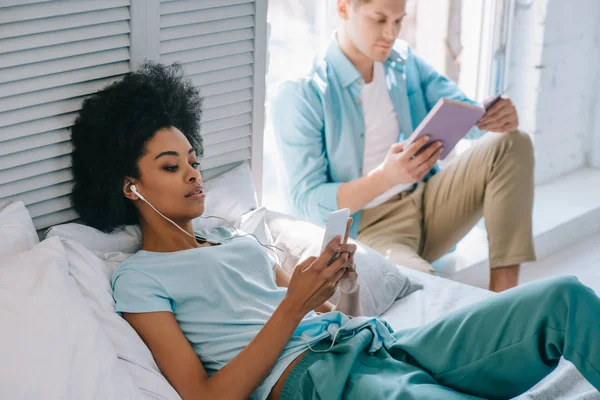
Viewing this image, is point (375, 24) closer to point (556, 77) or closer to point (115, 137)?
point (115, 137)

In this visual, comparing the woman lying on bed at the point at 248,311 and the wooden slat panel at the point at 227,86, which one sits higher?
the wooden slat panel at the point at 227,86

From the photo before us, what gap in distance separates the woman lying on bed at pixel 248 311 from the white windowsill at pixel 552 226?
1243mm

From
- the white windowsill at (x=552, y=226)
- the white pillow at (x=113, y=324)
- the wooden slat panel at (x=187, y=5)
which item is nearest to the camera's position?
the white pillow at (x=113, y=324)

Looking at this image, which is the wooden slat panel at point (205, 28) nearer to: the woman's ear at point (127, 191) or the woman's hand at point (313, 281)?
the woman's ear at point (127, 191)

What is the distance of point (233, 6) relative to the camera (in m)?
2.00

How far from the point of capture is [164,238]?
1655 mm

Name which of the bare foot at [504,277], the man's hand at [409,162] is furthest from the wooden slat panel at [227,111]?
the bare foot at [504,277]

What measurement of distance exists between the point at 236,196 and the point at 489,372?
2.49 feet

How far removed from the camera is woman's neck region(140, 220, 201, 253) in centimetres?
165

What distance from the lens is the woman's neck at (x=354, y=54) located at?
2545 mm

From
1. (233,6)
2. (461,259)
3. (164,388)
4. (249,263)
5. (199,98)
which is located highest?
(233,6)

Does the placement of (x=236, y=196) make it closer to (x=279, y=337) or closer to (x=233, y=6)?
(x=233, y=6)

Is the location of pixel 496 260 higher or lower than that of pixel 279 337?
lower

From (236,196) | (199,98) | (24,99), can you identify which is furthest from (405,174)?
(24,99)
